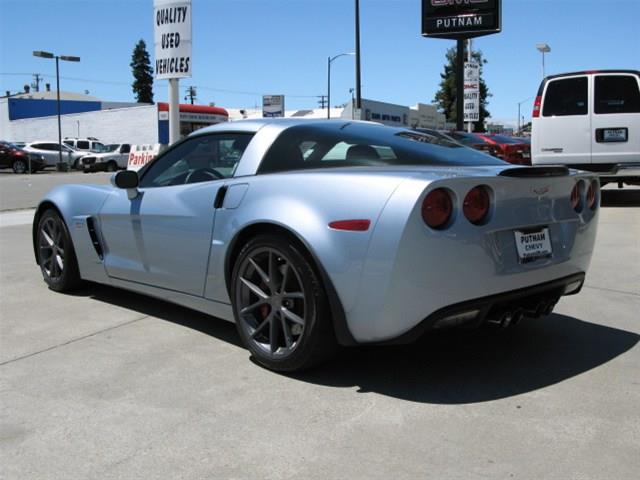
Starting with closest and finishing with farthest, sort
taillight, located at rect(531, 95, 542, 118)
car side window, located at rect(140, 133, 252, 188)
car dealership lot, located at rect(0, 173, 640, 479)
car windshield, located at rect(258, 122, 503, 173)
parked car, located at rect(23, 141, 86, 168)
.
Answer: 1. car dealership lot, located at rect(0, 173, 640, 479)
2. car windshield, located at rect(258, 122, 503, 173)
3. car side window, located at rect(140, 133, 252, 188)
4. taillight, located at rect(531, 95, 542, 118)
5. parked car, located at rect(23, 141, 86, 168)

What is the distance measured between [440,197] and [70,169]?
37.6 meters

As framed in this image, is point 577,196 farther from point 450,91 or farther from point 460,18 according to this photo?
point 450,91

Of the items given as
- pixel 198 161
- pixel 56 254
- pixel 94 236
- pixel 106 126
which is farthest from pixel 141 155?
pixel 106 126

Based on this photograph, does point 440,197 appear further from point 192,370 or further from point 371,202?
point 192,370

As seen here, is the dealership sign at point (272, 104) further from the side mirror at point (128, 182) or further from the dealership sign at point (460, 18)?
the side mirror at point (128, 182)

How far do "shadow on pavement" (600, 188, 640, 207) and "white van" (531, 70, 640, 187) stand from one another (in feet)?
3.22

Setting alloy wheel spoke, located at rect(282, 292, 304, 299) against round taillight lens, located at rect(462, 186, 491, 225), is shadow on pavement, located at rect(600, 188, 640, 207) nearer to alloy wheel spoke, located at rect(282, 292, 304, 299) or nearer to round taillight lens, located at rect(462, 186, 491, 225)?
round taillight lens, located at rect(462, 186, 491, 225)

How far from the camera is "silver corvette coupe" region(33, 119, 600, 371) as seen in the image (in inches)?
119

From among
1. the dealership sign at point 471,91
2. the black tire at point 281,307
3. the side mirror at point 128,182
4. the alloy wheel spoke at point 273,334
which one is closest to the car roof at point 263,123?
the side mirror at point 128,182

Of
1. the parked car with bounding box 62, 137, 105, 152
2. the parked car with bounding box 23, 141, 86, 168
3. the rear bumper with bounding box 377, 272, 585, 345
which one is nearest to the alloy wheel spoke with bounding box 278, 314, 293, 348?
the rear bumper with bounding box 377, 272, 585, 345

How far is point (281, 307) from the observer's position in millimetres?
3467

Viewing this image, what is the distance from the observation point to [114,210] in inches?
186

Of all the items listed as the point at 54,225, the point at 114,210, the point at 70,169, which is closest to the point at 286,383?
the point at 114,210

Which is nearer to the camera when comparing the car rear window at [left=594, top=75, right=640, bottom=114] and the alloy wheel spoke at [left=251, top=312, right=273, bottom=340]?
the alloy wheel spoke at [left=251, top=312, right=273, bottom=340]
